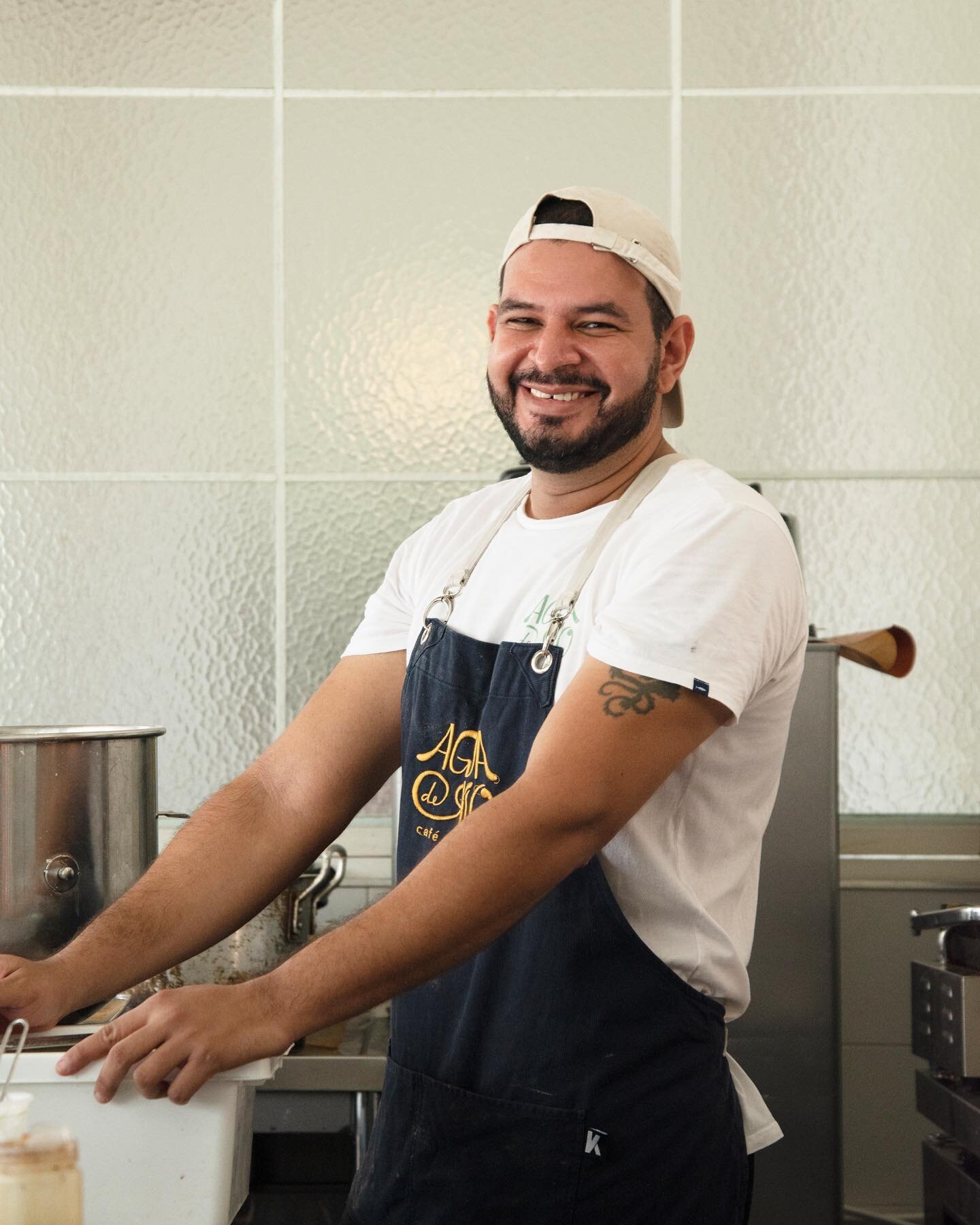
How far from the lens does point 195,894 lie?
1236 mm

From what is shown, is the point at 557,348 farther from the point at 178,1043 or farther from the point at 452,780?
the point at 178,1043

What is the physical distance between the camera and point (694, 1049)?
45.5 inches

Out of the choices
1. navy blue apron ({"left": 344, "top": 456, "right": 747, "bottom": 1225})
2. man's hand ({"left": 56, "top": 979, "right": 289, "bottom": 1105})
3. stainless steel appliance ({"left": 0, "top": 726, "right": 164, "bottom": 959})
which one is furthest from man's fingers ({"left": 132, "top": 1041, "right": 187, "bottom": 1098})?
stainless steel appliance ({"left": 0, "top": 726, "right": 164, "bottom": 959})

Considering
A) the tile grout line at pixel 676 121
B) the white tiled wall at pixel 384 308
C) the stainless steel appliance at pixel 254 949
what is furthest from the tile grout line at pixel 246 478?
the stainless steel appliance at pixel 254 949

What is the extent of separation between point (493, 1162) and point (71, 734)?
61 centimetres

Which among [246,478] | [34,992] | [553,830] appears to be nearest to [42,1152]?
[34,992]

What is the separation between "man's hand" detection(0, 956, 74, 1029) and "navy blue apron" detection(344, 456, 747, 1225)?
0.34 meters

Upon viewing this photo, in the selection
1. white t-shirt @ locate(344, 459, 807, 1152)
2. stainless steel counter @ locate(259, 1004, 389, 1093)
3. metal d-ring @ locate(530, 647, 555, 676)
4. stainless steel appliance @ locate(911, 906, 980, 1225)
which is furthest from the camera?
stainless steel counter @ locate(259, 1004, 389, 1093)

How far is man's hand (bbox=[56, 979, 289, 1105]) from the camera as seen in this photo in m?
0.84

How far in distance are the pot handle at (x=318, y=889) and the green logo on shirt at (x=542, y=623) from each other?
2.77 feet

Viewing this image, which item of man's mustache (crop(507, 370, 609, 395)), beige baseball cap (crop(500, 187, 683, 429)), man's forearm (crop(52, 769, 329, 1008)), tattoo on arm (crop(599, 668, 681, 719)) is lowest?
man's forearm (crop(52, 769, 329, 1008))

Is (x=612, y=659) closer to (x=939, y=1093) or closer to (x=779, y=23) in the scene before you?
(x=939, y=1093)

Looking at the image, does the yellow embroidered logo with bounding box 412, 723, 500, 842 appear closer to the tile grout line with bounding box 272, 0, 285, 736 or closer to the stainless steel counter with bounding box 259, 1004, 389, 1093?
the stainless steel counter with bounding box 259, 1004, 389, 1093

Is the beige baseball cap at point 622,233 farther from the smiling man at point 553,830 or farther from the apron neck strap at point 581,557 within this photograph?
the apron neck strap at point 581,557
